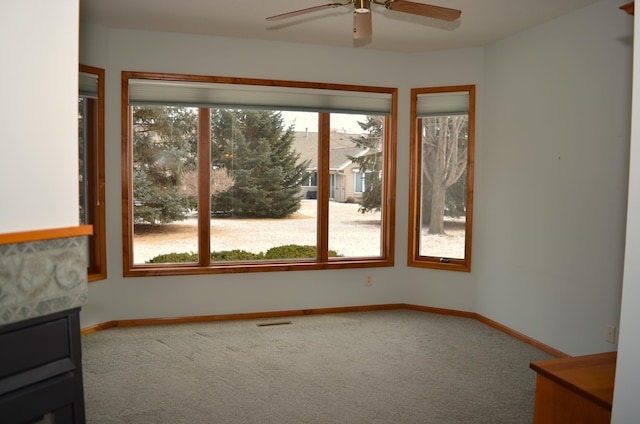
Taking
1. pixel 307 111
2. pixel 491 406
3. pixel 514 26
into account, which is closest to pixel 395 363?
pixel 491 406

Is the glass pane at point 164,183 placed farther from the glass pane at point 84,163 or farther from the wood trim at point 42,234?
the wood trim at point 42,234

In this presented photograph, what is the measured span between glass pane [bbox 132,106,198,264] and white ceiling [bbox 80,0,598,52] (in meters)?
0.78

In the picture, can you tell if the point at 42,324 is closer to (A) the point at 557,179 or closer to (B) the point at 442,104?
(A) the point at 557,179

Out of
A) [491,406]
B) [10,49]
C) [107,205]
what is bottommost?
[491,406]

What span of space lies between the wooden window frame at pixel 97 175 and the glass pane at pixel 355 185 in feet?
6.93

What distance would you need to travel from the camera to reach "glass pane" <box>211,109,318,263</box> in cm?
457

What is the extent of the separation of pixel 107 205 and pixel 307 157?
190 centimetres

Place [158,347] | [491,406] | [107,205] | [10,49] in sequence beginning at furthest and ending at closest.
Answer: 1. [107,205]
2. [158,347]
3. [491,406]
4. [10,49]

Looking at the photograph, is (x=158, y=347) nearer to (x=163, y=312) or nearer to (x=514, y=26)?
(x=163, y=312)

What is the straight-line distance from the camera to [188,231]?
14.8 feet

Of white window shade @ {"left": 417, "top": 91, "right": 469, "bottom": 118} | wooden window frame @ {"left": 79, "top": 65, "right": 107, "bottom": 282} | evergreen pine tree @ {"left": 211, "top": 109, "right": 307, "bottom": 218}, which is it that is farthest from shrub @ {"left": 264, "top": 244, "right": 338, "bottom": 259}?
white window shade @ {"left": 417, "top": 91, "right": 469, "bottom": 118}

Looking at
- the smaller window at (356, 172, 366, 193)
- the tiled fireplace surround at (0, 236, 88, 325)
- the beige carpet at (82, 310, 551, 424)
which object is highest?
the smaller window at (356, 172, 366, 193)

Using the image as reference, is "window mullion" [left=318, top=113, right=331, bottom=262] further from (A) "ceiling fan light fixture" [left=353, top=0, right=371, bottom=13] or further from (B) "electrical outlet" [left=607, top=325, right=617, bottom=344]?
(B) "electrical outlet" [left=607, top=325, right=617, bottom=344]

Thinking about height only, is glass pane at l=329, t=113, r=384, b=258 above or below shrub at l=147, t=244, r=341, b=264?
above
